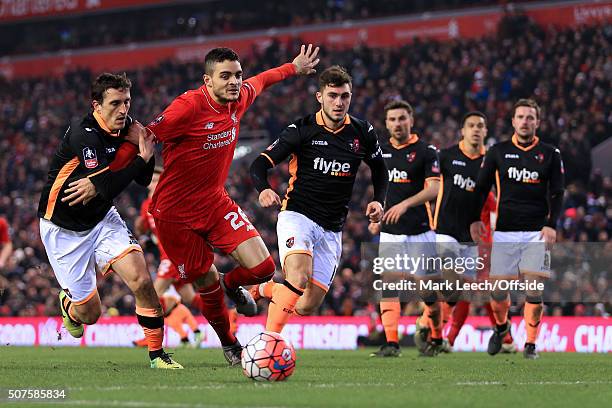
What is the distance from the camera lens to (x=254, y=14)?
1507 inches

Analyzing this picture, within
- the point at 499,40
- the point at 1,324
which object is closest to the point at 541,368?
the point at 1,324

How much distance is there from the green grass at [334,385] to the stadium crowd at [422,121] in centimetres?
687

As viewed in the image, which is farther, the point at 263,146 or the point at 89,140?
the point at 263,146

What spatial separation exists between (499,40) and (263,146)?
23.2ft

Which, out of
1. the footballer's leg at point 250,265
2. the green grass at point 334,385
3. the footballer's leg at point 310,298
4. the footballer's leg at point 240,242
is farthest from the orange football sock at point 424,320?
the footballer's leg at point 240,242

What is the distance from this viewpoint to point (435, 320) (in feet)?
43.5

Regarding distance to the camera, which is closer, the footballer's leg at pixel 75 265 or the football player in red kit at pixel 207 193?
the football player in red kit at pixel 207 193

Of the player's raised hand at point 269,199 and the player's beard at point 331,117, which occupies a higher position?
the player's beard at point 331,117

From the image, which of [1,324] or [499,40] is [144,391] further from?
[499,40]

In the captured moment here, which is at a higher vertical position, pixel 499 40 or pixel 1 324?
pixel 499 40

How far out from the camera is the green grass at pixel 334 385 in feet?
21.7

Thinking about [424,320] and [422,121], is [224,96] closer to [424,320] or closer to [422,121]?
[424,320]

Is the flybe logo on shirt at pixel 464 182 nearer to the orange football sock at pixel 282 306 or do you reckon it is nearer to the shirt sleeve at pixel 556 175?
the shirt sleeve at pixel 556 175

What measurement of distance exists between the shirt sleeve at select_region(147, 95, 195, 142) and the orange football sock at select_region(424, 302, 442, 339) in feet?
16.5
